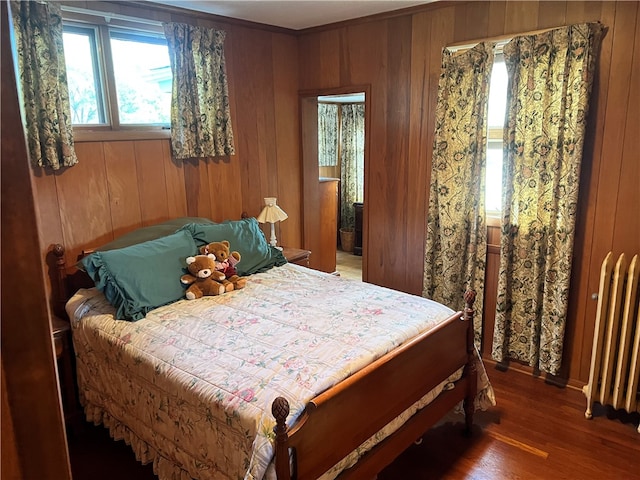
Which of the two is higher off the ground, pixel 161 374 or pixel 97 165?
pixel 97 165

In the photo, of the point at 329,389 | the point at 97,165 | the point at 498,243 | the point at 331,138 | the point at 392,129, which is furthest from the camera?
the point at 331,138

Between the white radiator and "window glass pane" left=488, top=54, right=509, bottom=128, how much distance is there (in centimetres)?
116

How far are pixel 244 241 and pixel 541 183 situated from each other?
1950mm

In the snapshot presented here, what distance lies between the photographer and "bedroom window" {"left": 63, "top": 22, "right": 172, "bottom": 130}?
2.96m

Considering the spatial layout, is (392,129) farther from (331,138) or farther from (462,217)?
(331,138)

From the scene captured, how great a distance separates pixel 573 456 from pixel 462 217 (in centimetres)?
159

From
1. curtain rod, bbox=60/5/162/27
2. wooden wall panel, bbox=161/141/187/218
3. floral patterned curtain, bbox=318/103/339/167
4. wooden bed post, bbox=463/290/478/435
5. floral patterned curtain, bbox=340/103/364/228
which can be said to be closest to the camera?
wooden bed post, bbox=463/290/478/435

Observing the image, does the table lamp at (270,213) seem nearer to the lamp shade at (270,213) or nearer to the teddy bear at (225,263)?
the lamp shade at (270,213)

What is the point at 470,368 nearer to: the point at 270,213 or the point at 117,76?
the point at 270,213

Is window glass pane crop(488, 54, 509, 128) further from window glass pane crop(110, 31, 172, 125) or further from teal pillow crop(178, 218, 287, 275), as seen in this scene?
window glass pane crop(110, 31, 172, 125)

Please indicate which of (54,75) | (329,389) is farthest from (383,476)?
(54,75)

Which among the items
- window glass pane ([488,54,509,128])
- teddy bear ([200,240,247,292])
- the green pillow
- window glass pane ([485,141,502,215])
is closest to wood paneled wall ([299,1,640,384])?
window glass pane ([488,54,509,128])

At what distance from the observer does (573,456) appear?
246 cm

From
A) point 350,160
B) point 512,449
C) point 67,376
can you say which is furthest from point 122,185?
point 350,160
